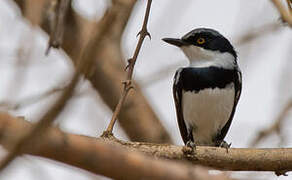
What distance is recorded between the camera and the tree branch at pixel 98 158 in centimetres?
119

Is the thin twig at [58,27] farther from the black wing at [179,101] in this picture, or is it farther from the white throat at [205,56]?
the white throat at [205,56]

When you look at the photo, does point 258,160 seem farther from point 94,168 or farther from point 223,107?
point 94,168

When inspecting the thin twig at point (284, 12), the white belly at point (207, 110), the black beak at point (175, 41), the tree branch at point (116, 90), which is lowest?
the tree branch at point (116, 90)

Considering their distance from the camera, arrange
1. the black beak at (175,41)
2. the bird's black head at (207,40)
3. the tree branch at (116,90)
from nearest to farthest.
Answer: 1. the black beak at (175,41)
2. the bird's black head at (207,40)
3. the tree branch at (116,90)

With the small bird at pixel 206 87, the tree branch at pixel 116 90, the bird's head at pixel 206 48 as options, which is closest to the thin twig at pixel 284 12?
the small bird at pixel 206 87

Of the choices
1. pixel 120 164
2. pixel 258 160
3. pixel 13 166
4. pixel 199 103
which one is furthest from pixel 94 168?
pixel 199 103

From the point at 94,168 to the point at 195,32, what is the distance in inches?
217

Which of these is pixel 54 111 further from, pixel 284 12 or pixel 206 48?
pixel 206 48

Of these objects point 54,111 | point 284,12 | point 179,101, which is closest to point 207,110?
point 179,101

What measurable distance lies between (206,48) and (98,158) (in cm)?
552

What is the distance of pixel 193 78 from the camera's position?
6.09m

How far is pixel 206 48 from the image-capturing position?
661 cm

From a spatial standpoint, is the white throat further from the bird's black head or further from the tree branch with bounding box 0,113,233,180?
the tree branch with bounding box 0,113,233,180

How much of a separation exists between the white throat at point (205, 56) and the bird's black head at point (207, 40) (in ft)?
0.19
